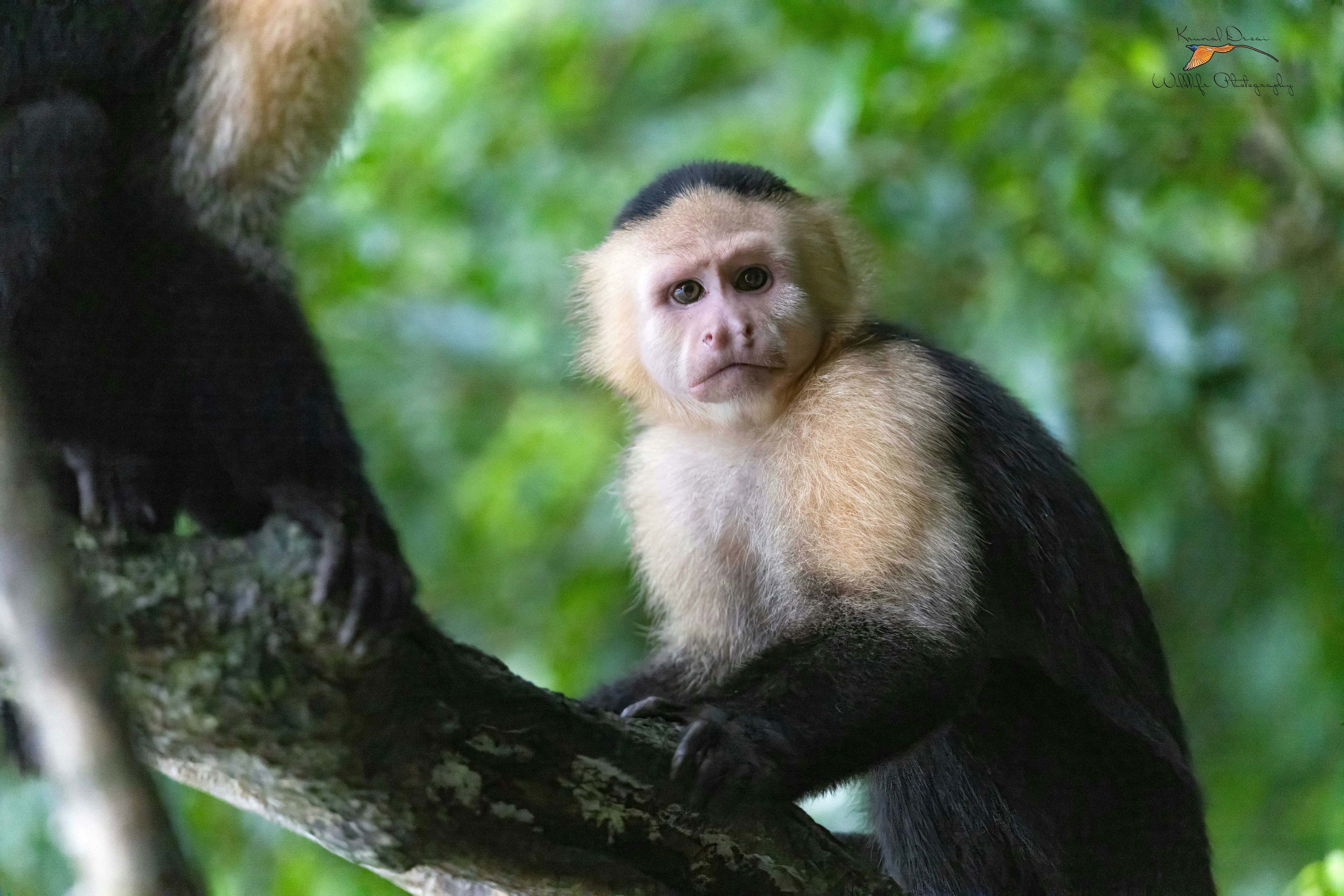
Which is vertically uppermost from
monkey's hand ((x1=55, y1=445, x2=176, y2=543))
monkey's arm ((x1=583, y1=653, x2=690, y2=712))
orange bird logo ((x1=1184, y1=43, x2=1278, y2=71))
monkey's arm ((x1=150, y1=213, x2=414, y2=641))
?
orange bird logo ((x1=1184, y1=43, x2=1278, y2=71))

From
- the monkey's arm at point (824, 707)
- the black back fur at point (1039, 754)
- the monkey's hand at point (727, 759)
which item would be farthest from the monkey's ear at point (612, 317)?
the monkey's hand at point (727, 759)

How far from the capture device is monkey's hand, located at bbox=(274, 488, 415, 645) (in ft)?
3.74

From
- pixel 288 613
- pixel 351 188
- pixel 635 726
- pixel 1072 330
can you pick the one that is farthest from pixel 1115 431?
pixel 288 613

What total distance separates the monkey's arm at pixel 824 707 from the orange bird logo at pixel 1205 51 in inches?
53.3

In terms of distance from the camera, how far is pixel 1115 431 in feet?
10.9

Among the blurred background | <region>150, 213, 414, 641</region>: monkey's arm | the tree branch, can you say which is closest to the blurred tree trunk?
the tree branch

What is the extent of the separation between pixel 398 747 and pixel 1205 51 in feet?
7.07

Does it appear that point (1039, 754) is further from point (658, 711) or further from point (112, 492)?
point (112, 492)

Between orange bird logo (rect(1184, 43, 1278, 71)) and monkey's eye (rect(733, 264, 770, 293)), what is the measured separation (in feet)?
3.30

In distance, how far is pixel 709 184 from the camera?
2.20 m

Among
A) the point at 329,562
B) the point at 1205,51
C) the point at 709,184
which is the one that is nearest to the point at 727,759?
the point at 329,562

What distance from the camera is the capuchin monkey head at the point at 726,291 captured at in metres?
2.07

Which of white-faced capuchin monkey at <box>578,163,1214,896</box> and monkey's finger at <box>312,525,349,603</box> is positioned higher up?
white-faced capuchin monkey at <box>578,163,1214,896</box>

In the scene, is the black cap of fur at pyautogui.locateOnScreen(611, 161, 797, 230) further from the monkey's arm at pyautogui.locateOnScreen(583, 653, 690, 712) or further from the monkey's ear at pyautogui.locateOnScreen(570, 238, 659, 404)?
the monkey's arm at pyautogui.locateOnScreen(583, 653, 690, 712)
